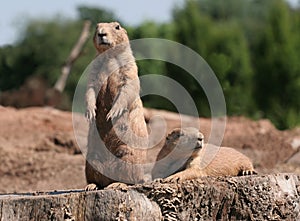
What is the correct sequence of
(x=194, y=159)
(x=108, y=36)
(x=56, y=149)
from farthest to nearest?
(x=56, y=149)
(x=108, y=36)
(x=194, y=159)

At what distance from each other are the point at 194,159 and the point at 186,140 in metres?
0.19

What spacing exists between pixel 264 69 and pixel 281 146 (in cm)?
1078

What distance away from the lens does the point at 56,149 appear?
1530 cm

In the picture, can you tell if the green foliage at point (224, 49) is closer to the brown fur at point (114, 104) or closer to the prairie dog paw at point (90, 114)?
the brown fur at point (114, 104)

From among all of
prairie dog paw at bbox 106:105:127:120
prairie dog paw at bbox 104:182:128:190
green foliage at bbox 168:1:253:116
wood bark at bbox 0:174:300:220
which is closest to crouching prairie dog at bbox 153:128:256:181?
wood bark at bbox 0:174:300:220

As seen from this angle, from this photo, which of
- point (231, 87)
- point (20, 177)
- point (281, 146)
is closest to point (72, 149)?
point (20, 177)

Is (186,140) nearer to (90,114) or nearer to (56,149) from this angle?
(90,114)

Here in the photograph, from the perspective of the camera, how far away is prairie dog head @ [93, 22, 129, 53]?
7.75 m

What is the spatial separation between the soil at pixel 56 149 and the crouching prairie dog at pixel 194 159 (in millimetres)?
3182

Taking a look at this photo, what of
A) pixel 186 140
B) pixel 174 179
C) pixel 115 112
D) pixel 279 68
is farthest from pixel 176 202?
pixel 279 68

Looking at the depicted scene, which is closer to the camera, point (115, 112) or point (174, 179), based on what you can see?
point (174, 179)

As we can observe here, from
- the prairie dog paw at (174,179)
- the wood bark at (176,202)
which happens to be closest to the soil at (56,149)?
the wood bark at (176,202)

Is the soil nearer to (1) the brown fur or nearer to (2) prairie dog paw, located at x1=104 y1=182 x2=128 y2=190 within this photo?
(1) the brown fur

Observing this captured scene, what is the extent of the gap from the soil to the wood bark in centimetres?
385
